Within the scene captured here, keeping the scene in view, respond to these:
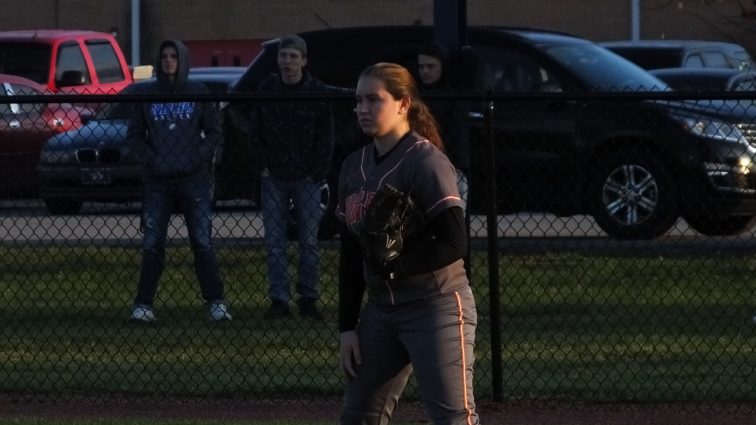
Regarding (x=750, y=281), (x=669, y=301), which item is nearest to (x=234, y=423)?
(x=669, y=301)

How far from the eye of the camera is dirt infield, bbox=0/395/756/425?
7246 mm

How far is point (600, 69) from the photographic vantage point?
41.9ft

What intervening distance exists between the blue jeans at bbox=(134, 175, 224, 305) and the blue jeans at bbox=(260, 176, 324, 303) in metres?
0.36

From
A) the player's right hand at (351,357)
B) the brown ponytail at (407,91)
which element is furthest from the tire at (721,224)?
the player's right hand at (351,357)

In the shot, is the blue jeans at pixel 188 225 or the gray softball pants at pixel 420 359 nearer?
the gray softball pants at pixel 420 359

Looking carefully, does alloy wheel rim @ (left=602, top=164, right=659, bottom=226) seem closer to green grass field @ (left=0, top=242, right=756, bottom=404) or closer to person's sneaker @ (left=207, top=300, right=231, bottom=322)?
green grass field @ (left=0, top=242, right=756, bottom=404)

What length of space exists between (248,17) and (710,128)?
94.1ft

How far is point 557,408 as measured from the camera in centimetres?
745

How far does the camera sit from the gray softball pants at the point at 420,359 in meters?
4.93

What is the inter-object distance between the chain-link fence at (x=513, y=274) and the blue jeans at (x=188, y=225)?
199mm

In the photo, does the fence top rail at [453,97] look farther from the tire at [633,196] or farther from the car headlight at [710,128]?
the car headlight at [710,128]

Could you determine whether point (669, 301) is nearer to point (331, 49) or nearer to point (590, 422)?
point (590, 422)

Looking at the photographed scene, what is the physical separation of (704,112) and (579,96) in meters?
4.59

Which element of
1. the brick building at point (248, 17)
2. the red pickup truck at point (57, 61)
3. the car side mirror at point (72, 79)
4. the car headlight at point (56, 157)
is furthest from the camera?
the brick building at point (248, 17)
